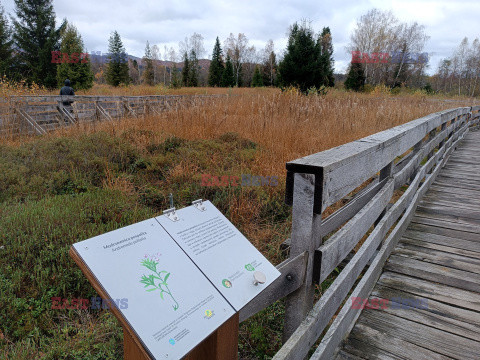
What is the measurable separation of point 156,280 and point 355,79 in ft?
121

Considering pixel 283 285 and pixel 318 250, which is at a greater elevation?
pixel 318 250

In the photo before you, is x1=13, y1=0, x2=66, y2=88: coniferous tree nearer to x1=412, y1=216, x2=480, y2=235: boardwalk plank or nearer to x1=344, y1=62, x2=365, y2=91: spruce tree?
x1=344, y1=62, x2=365, y2=91: spruce tree

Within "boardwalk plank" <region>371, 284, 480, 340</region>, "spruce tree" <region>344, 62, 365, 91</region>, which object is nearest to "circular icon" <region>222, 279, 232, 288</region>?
"boardwalk plank" <region>371, 284, 480, 340</region>

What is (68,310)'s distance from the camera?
8.32 ft

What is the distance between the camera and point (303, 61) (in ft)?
52.0

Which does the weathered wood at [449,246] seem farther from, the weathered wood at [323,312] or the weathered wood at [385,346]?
the weathered wood at [385,346]

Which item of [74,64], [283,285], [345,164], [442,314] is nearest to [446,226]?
[442,314]

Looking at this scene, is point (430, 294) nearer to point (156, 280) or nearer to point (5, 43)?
point (156, 280)

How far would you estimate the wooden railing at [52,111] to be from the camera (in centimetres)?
762

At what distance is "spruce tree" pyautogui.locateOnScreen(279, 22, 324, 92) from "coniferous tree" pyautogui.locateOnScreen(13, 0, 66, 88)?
21801mm

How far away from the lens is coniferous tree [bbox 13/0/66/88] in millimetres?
27703

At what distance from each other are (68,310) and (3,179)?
2742 millimetres

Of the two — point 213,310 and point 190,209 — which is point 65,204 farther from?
point 213,310

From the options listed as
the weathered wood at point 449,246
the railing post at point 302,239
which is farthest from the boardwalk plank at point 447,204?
the railing post at point 302,239
